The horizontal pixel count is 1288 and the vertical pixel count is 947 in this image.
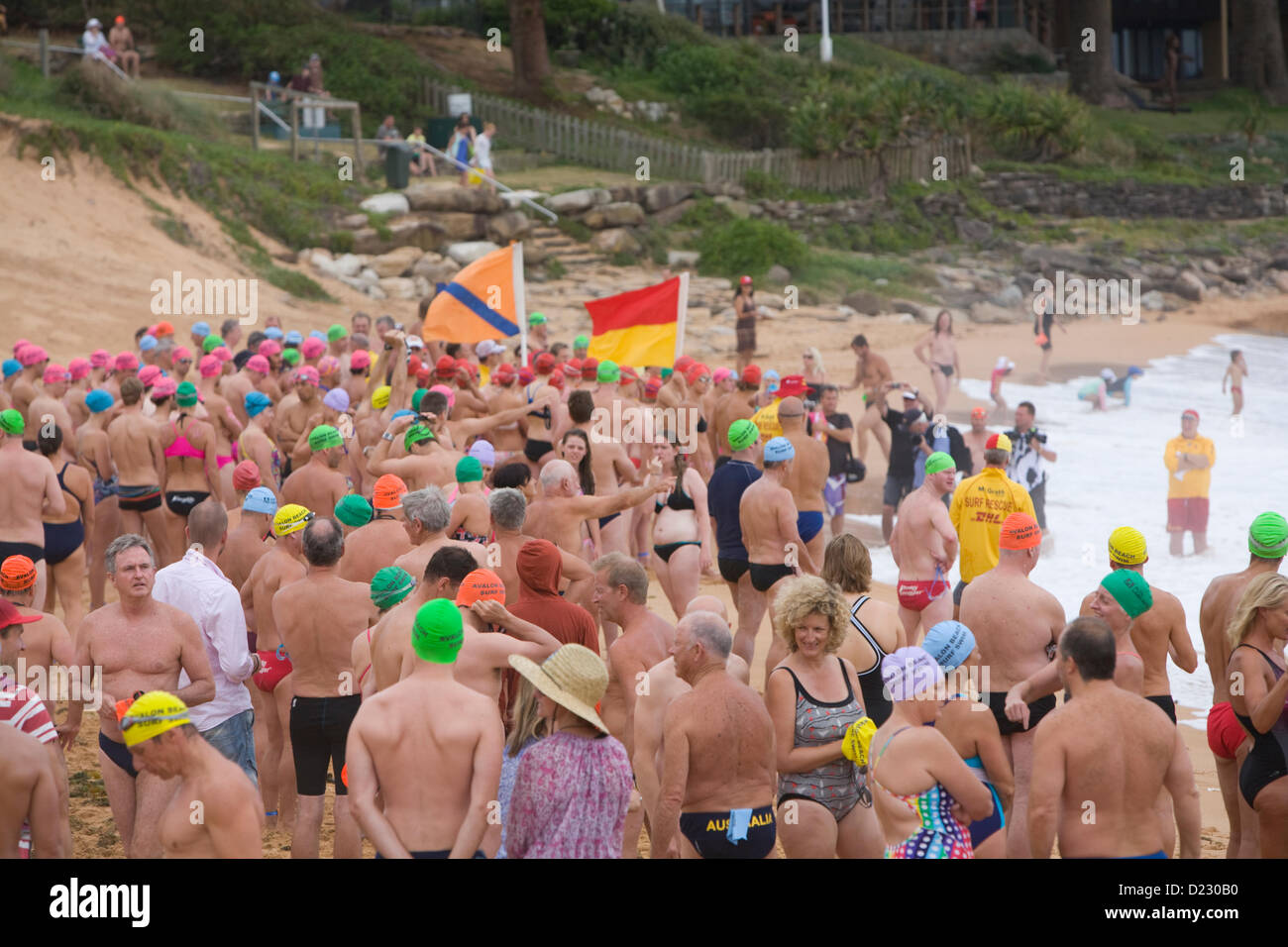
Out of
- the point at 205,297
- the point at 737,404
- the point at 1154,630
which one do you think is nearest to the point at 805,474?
the point at 737,404

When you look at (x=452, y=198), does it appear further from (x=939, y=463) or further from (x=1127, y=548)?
(x=1127, y=548)

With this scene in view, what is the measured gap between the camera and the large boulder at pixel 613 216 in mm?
26938

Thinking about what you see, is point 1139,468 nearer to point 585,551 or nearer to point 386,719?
point 585,551

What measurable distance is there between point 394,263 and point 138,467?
46.5 ft

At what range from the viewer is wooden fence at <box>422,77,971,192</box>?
99.6ft

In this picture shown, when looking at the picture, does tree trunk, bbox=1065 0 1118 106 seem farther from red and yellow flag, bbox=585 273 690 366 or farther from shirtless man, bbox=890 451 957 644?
shirtless man, bbox=890 451 957 644

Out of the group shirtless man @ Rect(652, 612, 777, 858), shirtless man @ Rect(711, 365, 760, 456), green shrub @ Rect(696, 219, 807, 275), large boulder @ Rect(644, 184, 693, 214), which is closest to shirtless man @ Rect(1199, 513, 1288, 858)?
shirtless man @ Rect(652, 612, 777, 858)

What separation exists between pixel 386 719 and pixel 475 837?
18.6 inches

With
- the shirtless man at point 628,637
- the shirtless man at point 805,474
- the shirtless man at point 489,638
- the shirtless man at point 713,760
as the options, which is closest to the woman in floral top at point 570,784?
the shirtless man at point 713,760

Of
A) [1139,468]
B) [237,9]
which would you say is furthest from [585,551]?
[237,9]

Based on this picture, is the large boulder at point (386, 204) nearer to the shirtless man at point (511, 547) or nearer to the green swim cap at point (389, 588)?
the shirtless man at point (511, 547)

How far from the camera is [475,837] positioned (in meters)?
4.36

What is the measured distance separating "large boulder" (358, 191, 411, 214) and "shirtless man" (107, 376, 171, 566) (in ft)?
48.9

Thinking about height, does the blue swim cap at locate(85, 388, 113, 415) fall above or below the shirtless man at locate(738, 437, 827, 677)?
above
